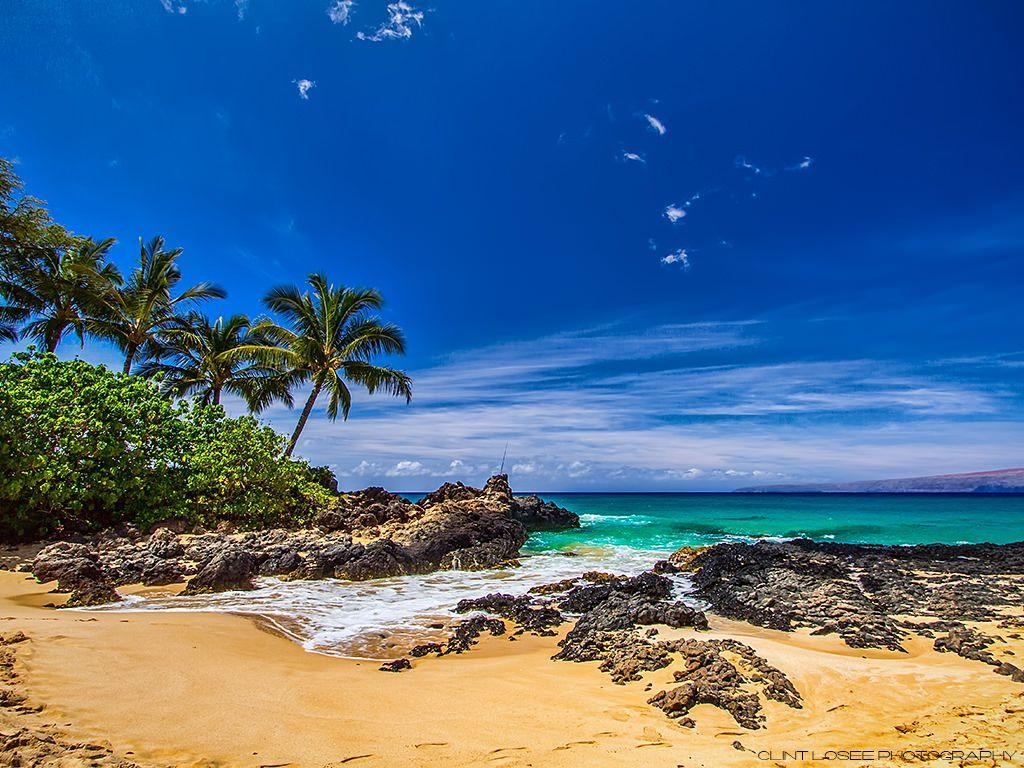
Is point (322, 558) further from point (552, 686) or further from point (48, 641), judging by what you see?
point (552, 686)

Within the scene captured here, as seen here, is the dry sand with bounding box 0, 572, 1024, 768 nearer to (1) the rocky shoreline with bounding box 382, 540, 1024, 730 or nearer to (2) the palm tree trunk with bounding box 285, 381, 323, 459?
(1) the rocky shoreline with bounding box 382, 540, 1024, 730

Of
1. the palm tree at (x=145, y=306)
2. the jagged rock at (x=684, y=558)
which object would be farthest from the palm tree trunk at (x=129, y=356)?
Answer: the jagged rock at (x=684, y=558)

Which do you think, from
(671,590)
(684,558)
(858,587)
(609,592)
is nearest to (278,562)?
(609,592)

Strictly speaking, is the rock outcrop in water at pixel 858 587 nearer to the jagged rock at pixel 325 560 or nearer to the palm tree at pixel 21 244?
the jagged rock at pixel 325 560

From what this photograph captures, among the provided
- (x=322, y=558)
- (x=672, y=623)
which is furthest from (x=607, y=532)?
(x=672, y=623)

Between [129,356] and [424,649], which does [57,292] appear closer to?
[129,356]

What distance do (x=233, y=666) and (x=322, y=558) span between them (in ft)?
23.6

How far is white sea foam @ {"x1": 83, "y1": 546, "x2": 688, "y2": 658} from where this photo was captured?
26.7 ft

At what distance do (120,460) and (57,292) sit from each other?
45.5ft

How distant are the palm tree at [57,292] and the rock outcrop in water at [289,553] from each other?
1465 cm

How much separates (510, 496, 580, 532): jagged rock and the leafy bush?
17.1 m

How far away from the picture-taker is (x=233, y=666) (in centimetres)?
604

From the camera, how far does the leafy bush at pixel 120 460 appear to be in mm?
13984

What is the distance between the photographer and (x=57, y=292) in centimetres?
2373
